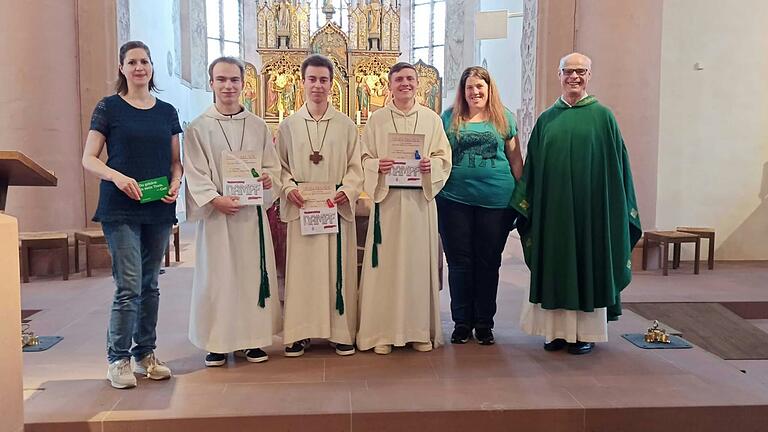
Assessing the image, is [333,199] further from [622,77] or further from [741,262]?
[741,262]

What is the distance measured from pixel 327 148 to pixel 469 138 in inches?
34.5

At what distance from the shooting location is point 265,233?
3.66 meters

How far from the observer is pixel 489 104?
3.93 m

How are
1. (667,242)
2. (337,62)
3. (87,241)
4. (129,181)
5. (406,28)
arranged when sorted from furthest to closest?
1. (406,28)
2. (337,62)
3. (667,242)
4. (87,241)
5. (129,181)

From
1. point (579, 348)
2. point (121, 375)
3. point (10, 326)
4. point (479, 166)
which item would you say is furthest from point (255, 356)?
point (579, 348)

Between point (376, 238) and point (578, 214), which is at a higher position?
point (578, 214)

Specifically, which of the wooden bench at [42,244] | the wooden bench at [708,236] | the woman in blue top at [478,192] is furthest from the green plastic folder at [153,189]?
the wooden bench at [708,236]

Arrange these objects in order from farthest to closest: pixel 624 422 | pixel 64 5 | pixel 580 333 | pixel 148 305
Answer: pixel 64 5
pixel 580 333
pixel 148 305
pixel 624 422

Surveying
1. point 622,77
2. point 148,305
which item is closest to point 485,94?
point 148,305

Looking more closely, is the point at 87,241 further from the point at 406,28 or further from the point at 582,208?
the point at 406,28

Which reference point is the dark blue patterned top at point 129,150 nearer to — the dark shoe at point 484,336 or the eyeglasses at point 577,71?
the dark shoe at point 484,336

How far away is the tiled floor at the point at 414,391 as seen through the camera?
115 inches

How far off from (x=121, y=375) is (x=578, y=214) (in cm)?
271

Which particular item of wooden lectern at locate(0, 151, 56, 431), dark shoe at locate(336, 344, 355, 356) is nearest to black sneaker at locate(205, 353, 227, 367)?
dark shoe at locate(336, 344, 355, 356)
